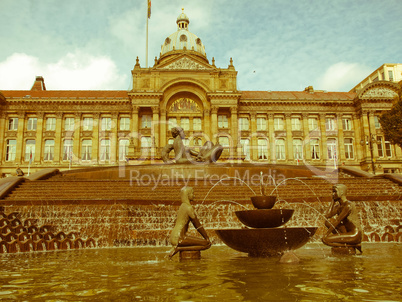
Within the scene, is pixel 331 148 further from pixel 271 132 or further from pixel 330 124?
pixel 271 132

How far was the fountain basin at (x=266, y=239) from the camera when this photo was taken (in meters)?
6.21

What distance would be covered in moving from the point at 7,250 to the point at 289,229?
689 cm

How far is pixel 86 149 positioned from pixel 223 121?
1976 cm

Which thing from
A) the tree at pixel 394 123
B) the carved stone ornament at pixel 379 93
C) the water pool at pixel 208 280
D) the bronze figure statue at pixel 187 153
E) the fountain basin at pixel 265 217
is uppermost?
the carved stone ornament at pixel 379 93

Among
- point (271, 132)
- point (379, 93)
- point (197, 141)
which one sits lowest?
point (197, 141)

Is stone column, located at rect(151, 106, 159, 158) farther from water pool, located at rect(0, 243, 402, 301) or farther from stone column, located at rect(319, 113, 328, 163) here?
water pool, located at rect(0, 243, 402, 301)

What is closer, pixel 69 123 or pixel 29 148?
pixel 29 148

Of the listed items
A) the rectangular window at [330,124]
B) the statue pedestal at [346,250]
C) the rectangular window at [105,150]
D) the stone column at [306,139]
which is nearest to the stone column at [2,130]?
the rectangular window at [105,150]

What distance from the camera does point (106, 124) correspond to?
1937 inches

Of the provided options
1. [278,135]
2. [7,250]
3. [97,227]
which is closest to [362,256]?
[97,227]

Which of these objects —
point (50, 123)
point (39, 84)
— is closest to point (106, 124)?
point (50, 123)

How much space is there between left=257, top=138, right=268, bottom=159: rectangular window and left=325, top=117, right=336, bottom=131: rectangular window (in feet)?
31.8

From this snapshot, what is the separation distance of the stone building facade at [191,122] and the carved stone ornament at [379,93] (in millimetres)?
145

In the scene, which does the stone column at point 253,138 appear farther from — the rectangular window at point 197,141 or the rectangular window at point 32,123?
the rectangular window at point 32,123
